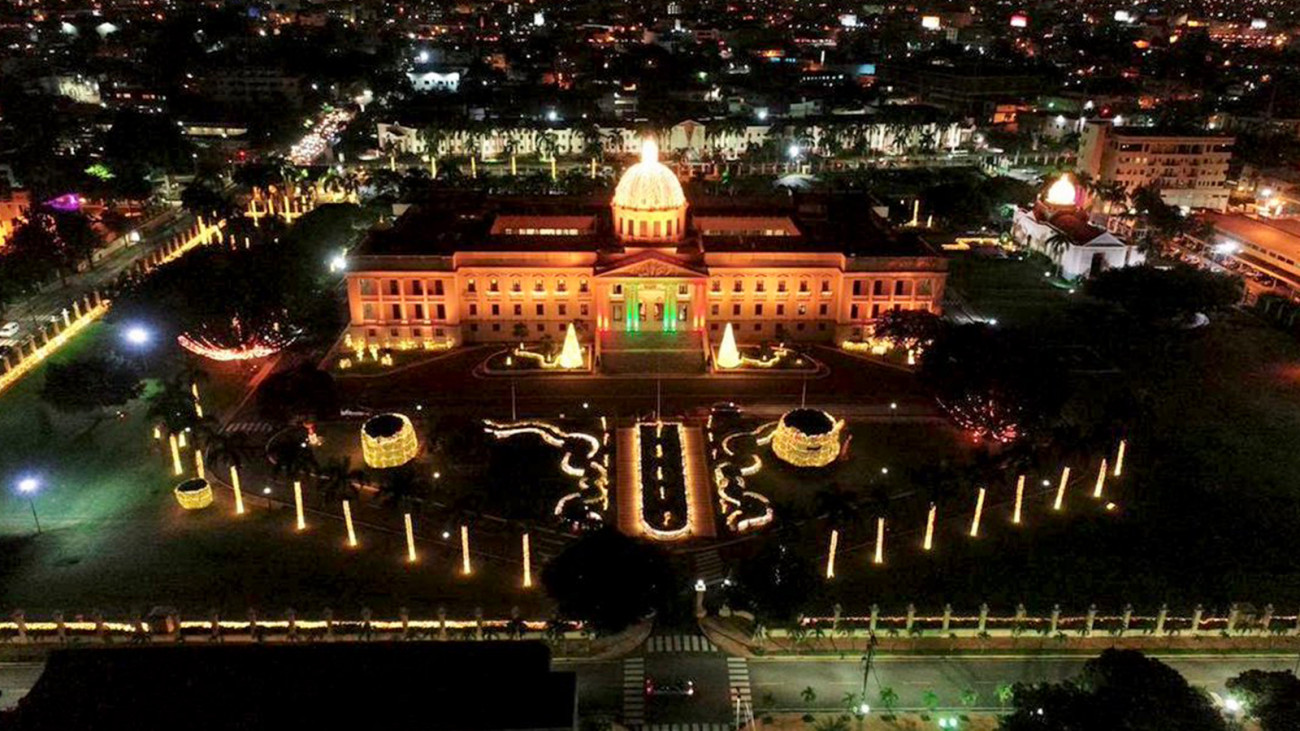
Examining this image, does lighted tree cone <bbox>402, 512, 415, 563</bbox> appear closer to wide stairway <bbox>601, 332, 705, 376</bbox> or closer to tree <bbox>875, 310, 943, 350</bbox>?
wide stairway <bbox>601, 332, 705, 376</bbox>

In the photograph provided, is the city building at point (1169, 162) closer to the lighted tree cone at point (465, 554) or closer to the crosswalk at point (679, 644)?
the crosswalk at point (679, 644)

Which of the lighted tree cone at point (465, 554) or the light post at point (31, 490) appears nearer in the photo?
the lighted tree cone at point (465, 554)

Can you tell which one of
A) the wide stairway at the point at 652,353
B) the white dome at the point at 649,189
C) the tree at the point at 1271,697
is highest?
the white dome at the point at 649,189

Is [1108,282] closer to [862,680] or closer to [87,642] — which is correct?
[862,680]

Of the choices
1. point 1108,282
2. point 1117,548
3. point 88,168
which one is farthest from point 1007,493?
point 88,168

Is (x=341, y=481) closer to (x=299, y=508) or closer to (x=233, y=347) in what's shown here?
(x=299, y=508)

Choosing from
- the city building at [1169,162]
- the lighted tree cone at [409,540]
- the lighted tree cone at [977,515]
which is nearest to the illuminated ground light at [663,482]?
the lighted tree cone at [409,540]
